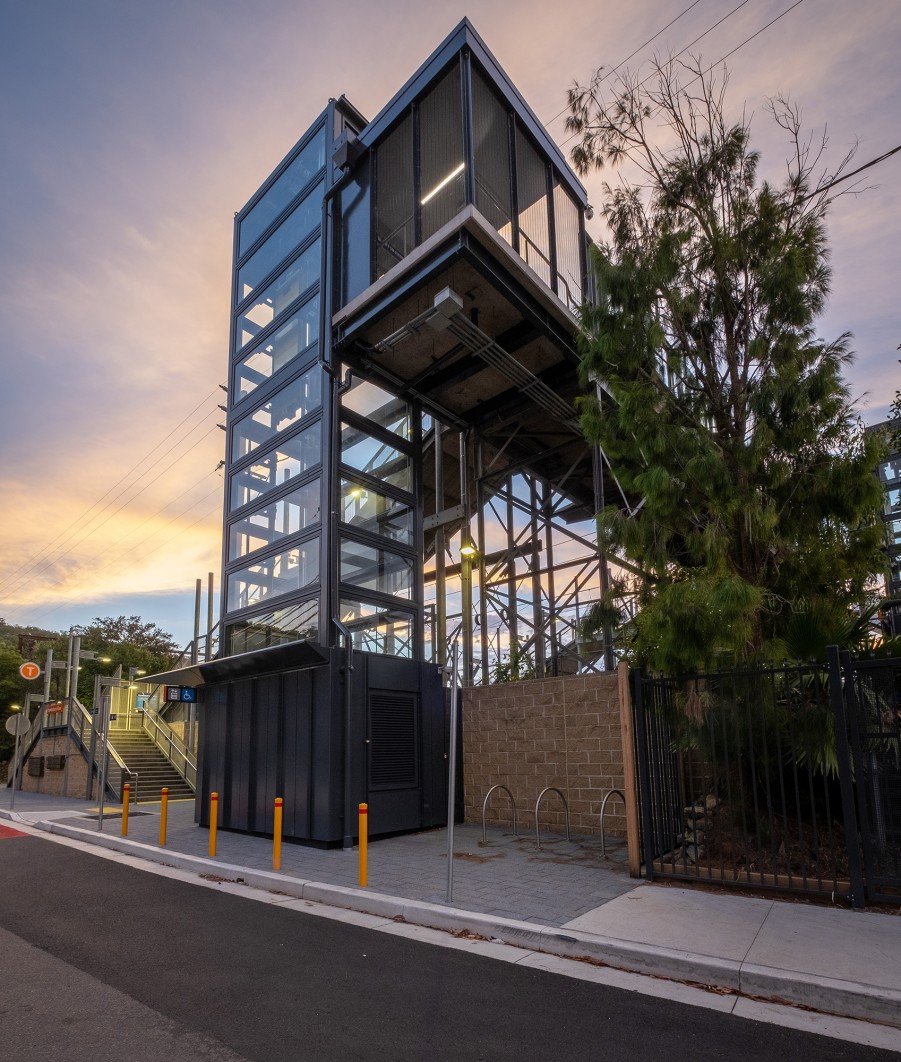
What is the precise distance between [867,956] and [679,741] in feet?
10.3

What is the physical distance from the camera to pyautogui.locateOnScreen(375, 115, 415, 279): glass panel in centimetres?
1435

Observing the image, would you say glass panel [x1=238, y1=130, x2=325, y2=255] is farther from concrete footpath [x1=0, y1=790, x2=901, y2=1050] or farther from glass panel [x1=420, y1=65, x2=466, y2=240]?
concrete footpath [x1=0, y1=790, x2=901, y2=1050]

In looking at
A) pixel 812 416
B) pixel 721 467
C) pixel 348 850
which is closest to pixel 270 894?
pixel 348 850

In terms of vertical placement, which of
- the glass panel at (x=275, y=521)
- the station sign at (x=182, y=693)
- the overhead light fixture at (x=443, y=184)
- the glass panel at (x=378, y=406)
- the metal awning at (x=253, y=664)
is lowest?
the station sign at (x=182, y=693)

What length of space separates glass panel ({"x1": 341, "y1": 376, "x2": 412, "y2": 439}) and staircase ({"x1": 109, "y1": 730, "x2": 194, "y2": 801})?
12513 mm

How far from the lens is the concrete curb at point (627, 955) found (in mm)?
4633

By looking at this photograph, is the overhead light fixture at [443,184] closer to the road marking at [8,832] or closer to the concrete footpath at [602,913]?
the concrete footpath at [602,913]

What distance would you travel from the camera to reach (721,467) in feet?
27.5

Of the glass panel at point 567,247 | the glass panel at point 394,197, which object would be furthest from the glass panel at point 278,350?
the glass panel at point 567,247

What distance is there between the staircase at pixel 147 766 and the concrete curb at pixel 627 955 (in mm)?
13427

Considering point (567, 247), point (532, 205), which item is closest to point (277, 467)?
point (532, 205)

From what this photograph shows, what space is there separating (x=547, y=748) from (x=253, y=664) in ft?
17.2

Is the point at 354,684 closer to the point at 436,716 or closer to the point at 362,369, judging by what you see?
the point at 436,716

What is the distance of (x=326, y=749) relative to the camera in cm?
1157
